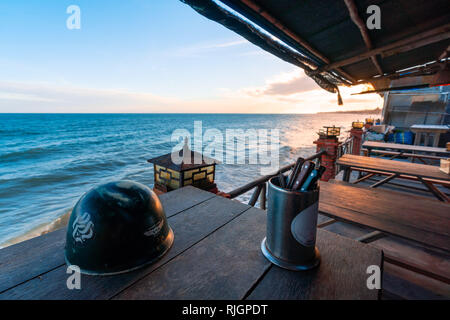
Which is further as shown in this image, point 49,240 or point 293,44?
point 293,44

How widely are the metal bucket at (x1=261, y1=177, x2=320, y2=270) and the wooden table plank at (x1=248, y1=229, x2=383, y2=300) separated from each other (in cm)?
5

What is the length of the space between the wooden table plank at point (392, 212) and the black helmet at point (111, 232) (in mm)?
1623

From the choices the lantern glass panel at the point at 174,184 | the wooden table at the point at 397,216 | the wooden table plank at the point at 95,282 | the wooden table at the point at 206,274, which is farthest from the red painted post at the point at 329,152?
the wooden table plank at the point at 95,282

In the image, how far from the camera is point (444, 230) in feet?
5.02

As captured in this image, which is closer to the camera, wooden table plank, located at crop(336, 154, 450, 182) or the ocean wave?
wooden table plank, located at crop(336, 154, 450, 182)

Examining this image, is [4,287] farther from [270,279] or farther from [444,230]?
[444,230]

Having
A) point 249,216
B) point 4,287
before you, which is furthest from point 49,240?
point 249,216

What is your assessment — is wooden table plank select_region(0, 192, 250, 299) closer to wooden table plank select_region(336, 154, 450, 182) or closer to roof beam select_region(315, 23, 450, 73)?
wooden table plank select_region(336, 154, 450, 182)

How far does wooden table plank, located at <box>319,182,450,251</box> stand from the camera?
149cm

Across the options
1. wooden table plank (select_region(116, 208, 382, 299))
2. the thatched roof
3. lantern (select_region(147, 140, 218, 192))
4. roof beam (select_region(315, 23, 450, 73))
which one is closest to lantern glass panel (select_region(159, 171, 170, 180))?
lantern (select_region(147, 140, 218, 192))

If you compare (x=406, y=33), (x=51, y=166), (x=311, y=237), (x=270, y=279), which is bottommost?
(x=51, y=166)

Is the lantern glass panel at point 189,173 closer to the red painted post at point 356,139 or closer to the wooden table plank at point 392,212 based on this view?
the wooden table plank at point 392,212

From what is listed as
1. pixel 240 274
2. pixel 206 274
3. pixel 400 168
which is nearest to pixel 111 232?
pixel 206 274
